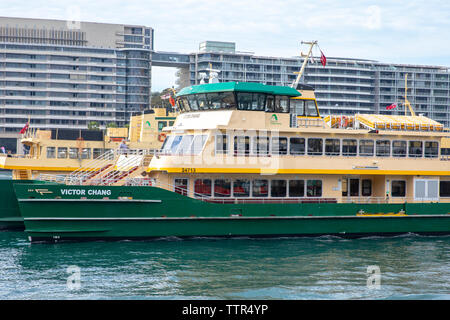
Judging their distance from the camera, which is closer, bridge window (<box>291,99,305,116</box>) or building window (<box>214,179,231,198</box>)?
building window (<box>214,179,231,198</box>)

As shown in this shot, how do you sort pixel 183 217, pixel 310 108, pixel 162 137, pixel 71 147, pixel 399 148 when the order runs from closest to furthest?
pixel 183 217 → pixel 310 108 → pixel 399 148 → pixel 71 147 → pixel 162 137

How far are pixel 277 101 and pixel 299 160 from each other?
275cm

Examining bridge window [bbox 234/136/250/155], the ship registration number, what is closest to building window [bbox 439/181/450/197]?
bridge window [bbox 234/136/250/155]

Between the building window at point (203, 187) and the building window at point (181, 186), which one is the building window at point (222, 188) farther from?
the building window at point (181, 186)

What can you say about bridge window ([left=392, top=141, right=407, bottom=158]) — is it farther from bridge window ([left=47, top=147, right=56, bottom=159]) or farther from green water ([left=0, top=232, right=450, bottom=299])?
bridge window ([left=47, top=147, right=56, bottom=159])

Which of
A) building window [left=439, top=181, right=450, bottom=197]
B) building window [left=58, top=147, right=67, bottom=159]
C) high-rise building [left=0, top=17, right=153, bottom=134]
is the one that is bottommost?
building window [left=439, top=181, right=450, bottom=197]

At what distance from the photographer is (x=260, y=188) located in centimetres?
2219

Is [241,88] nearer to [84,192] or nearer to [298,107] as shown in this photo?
[298,107]

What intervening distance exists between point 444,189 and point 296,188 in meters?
7.41

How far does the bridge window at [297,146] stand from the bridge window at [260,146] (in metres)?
1.15

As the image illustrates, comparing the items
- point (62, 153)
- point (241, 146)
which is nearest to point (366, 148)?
point (241, 146)

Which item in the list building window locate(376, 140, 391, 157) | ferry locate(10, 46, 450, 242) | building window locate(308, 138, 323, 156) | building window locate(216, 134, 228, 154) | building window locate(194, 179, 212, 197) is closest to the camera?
ferry locate(10, 46, 450, 242)

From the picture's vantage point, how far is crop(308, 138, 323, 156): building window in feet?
74.2

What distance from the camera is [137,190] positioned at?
1989 cm
